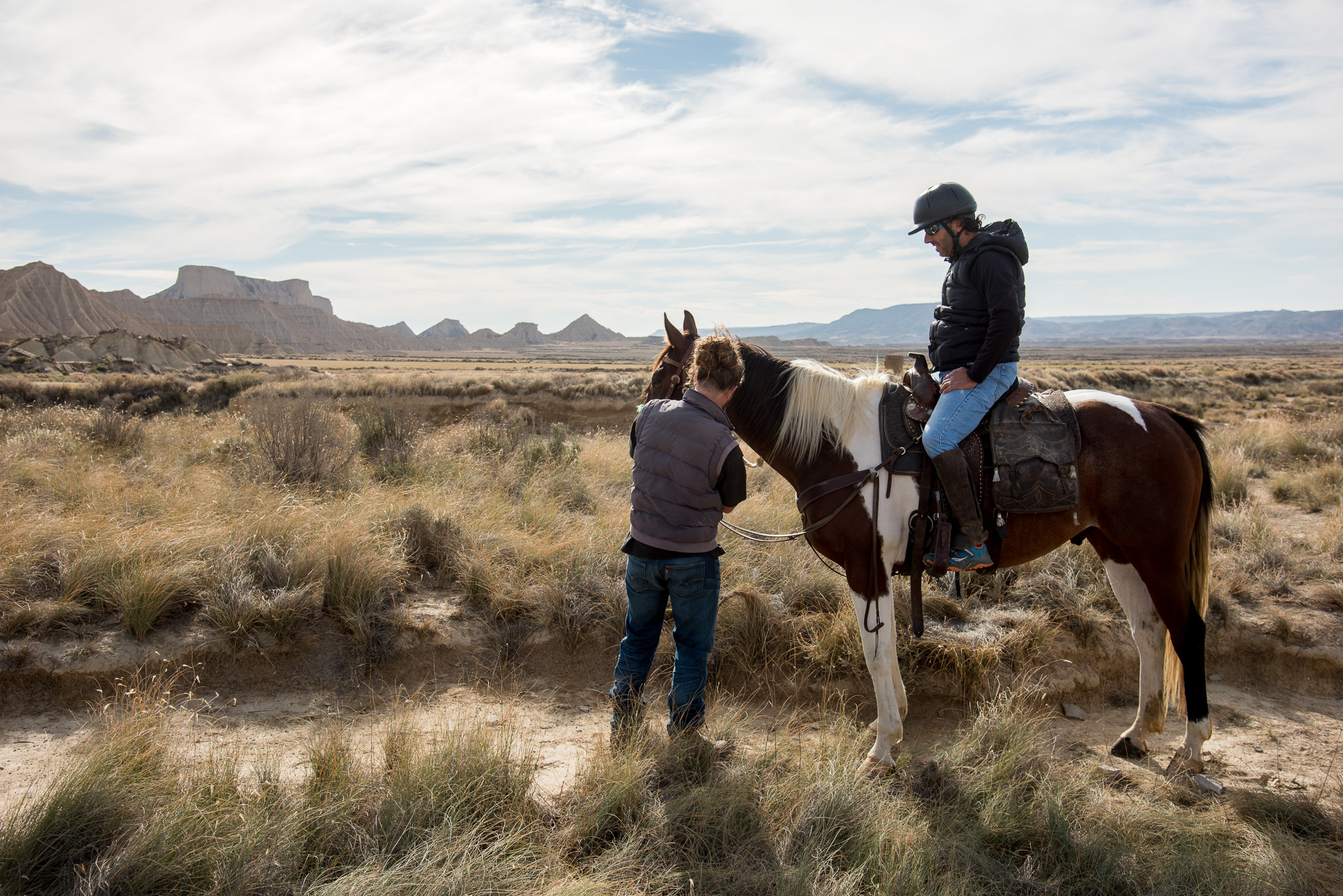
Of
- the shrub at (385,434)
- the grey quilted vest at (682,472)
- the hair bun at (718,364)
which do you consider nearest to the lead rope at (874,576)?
the grey quilted vest at (682,472)

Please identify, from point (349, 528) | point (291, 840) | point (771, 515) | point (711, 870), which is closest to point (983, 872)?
point (711, 870)

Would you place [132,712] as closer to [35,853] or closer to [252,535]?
[35,853]

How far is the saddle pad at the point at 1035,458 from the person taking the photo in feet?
12.3

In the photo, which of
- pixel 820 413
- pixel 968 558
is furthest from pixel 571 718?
pixel 968 558

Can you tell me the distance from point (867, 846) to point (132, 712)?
3.51 m

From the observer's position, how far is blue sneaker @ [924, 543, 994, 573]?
3873mm

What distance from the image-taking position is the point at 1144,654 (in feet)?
13.8

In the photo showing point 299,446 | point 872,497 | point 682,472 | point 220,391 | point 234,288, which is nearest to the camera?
point 682,472

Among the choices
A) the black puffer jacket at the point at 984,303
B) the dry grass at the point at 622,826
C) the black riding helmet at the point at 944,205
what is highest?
the black riding helmet at the point at 944,205

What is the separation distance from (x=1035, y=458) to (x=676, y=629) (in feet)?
7.50

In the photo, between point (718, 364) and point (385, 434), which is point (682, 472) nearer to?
point (718, 364)

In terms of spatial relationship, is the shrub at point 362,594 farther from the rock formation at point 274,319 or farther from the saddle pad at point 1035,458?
the rock formation at point 274,319

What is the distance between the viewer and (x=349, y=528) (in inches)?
213

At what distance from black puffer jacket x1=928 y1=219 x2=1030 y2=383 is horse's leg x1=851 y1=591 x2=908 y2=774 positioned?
1440 millimetres
